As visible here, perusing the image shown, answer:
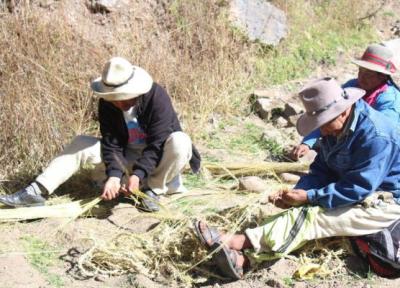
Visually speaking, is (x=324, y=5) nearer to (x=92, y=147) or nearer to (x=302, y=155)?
(x=302, y=155)

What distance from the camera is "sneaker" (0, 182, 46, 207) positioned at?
12.2 ft

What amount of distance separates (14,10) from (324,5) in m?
4.58

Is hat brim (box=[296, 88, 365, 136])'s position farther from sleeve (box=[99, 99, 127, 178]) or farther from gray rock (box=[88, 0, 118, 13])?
gray rock (box=[88, 0, 118, 13])

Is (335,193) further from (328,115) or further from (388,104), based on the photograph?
(388,104)

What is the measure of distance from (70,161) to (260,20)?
147 inches

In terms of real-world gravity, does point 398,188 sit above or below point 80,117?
above

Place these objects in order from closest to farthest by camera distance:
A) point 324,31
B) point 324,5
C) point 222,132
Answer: point 222,132, point 324,31, point 324,5

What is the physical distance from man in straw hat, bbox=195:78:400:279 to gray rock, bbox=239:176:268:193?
2.44 feet

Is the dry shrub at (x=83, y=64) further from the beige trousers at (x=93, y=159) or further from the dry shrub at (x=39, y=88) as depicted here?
the beige trousers at (x=93, y=159)

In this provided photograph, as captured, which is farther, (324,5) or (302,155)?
(324,5)

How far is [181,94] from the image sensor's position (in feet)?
17.8

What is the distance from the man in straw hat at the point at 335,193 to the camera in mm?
2986

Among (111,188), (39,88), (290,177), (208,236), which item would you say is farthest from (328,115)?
(39,88)

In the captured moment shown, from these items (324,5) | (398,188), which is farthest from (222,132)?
(324,5)
